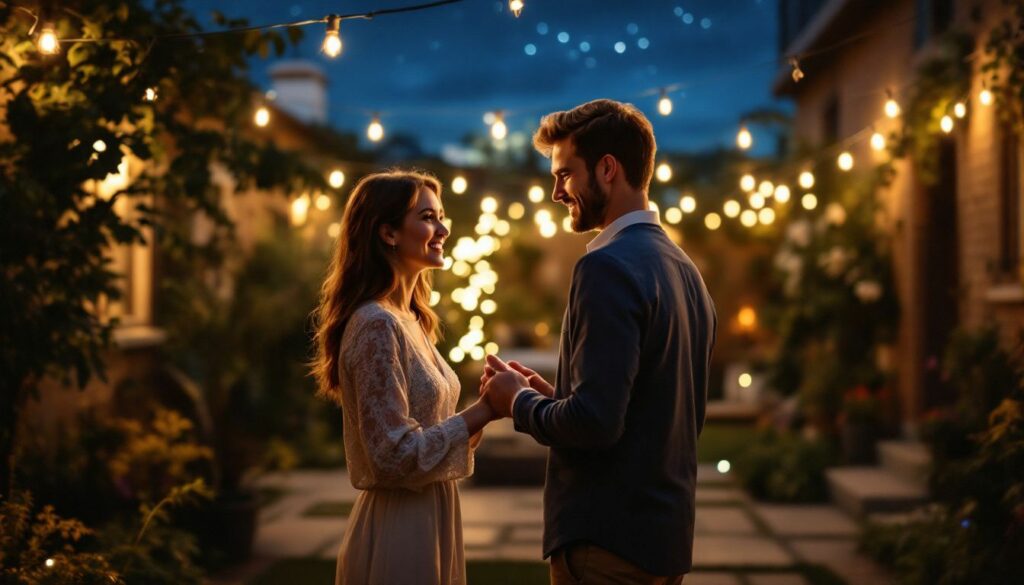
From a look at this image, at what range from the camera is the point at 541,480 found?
10.1m

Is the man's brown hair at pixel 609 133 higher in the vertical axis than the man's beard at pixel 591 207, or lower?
higher

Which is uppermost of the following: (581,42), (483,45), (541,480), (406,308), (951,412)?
(483,45)

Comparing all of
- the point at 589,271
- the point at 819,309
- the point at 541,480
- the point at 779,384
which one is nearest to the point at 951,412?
the point at 819,309

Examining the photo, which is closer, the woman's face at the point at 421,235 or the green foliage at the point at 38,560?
the woman's face at the point at 421,235

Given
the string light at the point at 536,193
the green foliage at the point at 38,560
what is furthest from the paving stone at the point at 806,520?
the green foliage at the point at 38,560

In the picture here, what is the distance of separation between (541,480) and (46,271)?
5977mm

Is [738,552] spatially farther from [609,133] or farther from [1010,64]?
[609,133]

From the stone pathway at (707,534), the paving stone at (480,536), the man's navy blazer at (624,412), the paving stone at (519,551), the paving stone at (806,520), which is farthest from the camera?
the paving stone at (806,520)

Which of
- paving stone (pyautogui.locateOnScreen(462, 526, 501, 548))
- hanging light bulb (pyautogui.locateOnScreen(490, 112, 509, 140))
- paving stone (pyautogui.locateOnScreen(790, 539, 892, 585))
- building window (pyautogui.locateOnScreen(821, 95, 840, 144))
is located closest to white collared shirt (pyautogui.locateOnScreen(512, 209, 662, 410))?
paving stone (pyautogui.locateOnScreen(790, 539, 892, 585))

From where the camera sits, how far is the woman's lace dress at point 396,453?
2.85 m

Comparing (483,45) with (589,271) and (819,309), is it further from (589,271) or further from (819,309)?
(589,271)

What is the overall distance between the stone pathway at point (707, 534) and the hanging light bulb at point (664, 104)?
2776 mm

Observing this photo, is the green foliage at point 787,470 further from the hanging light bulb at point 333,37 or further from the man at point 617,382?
the man at point 617,382

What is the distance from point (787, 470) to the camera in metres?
9.52
